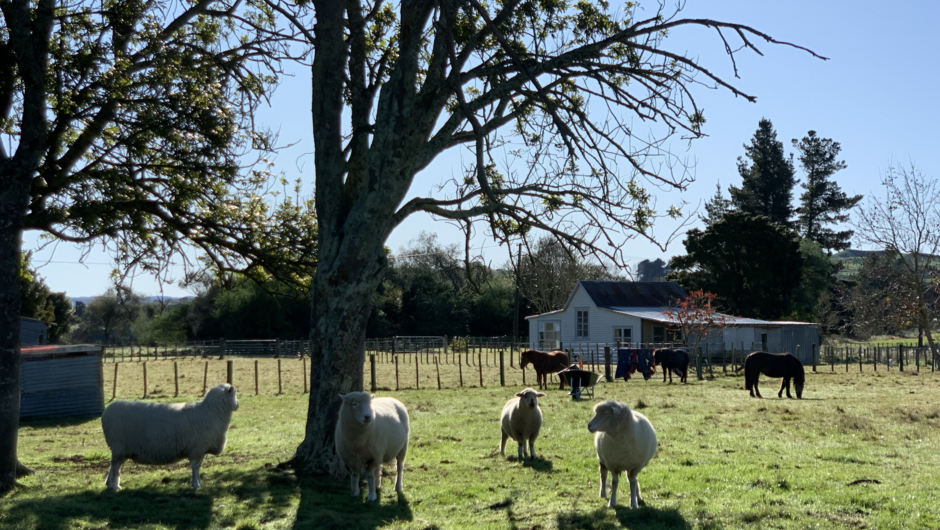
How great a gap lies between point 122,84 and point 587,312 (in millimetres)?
38728

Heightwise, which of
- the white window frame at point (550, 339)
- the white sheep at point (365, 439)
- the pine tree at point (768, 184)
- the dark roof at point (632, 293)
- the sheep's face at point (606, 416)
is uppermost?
the pine tree at point (768, 184)

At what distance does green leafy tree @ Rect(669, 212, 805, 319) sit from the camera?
5109 centimetres

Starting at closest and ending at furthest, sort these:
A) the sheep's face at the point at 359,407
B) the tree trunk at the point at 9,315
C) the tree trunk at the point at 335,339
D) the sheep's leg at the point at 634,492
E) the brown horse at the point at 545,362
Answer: the sheep's leg at the point at 634,492 → the sheep's face at the point at 359,407 → the tree trunk at the point at 9,315 → the tree trunk at the point at 335,339 → the brown horse at the point at 545,362

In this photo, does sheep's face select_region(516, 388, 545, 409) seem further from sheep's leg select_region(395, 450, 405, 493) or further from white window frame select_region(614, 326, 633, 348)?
white window frame select_region(614, 326, 633, 348)

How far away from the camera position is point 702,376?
32750 mm

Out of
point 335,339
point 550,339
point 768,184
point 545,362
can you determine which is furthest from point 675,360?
point 768,184

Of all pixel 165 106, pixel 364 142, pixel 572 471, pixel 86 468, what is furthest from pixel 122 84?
pixel 572 471

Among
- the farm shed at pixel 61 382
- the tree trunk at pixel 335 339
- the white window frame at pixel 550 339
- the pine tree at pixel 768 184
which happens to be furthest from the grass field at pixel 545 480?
the pine tree at pixel 768 184

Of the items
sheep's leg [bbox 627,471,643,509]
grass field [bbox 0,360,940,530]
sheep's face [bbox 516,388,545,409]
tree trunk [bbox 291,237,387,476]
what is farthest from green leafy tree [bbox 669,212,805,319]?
sheep's leg [bbox 627,471,643,509]

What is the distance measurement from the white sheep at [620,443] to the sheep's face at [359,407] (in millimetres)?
2417

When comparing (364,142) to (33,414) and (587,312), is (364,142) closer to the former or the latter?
(33,414)

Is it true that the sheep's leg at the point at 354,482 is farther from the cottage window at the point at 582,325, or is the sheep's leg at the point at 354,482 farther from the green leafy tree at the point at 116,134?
the cottage window at the point at 582,325

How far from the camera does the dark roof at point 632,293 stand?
1849 inches

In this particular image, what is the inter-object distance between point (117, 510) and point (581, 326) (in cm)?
4098
